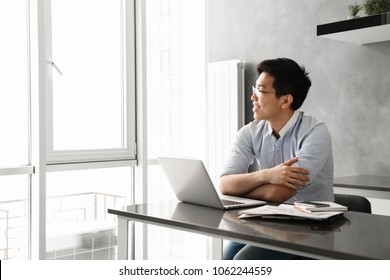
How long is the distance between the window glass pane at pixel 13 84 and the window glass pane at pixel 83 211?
31 cm

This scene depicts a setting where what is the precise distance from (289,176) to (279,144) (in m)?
0.41

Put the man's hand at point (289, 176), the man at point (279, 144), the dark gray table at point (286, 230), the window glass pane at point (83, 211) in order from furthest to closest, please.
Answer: the window glass pane at point (83, 211)
the man at point (279, 144)
the man's hand at point (289, 176)
the dark gray table at point (286, 230)

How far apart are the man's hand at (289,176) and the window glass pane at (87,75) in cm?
166

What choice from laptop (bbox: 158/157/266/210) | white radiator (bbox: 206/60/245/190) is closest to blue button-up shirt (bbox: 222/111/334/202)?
laptop (bbox: 158/157/266/210)

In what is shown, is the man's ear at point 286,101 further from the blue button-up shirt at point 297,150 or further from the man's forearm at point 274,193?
the man's forearm at point 274,193

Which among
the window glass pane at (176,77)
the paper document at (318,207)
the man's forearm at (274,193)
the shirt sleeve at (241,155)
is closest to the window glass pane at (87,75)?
the window glass pane at (176,77)

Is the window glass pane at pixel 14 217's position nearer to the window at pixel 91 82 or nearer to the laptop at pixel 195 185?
the window at pixel 91 82

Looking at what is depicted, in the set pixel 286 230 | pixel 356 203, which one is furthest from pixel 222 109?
pixel 286 230

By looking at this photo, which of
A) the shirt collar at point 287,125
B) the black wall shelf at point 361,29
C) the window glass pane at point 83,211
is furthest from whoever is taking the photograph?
the window glass pane at point 83,211

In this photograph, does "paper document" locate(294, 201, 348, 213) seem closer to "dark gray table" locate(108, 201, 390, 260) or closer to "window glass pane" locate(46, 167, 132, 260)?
"dark gray table" locate(108, 201, 390, 260)

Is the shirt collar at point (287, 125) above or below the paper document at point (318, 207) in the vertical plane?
above

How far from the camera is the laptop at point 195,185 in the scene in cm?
182

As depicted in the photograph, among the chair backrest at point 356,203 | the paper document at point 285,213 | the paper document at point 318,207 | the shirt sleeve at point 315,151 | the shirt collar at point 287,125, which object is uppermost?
the shirt collar at point 287,125

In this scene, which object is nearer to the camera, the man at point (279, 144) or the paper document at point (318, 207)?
the paper document at point (318, 207)
